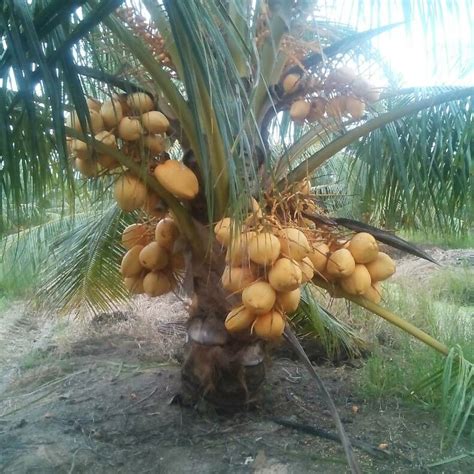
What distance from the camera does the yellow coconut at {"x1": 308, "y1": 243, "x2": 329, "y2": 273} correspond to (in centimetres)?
215

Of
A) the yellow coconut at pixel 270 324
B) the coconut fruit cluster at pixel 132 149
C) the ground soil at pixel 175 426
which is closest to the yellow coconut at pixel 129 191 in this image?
the coconut fruit cluster at pixel 132 149

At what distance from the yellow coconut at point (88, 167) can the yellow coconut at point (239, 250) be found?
1.80 feet

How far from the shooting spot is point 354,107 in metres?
2.17

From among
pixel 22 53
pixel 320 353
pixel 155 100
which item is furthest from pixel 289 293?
pixel 320 353

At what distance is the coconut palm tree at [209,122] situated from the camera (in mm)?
1316

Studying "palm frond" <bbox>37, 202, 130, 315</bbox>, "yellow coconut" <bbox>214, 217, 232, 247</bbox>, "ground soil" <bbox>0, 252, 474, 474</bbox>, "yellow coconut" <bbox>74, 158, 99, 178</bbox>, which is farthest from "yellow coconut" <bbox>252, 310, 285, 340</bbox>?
"palm frond" <bbox>37, 202, 130, 315</bbox>

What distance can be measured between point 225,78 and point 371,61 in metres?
1.09

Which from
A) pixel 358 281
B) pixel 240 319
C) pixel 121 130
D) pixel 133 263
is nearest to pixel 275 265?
pixel 240 319

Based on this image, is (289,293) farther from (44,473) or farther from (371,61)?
(44,473)

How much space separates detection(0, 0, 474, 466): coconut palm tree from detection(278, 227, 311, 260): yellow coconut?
0.06 meters

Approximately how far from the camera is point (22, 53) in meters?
1.23

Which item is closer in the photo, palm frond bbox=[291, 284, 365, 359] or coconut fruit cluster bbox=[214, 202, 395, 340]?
coconut fruit cluster bbox=[214, 202, 395, 340]

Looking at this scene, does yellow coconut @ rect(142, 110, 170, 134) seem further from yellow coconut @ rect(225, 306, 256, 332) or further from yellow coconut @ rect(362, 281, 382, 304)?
yellow coconut @ rect(362, 281, 382, 304)

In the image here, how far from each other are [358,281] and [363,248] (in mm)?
116
